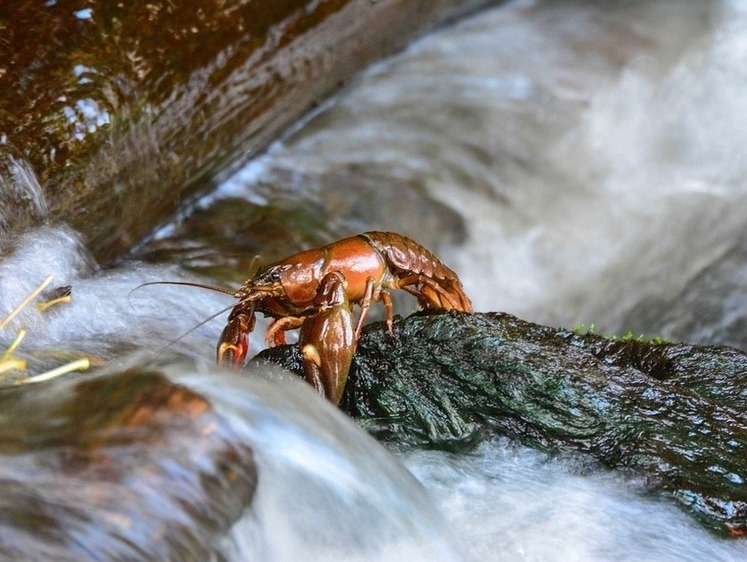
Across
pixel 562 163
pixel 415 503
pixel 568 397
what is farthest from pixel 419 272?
pixel 562 163

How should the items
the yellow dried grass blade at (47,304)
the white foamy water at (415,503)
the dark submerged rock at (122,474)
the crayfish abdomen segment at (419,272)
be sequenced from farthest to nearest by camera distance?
the yellow dried grass blade at (47,304) < the crayfish abdomen segment at (419,272) < the white foamy water at (415,503) < the dark submerged rock at (122,474)

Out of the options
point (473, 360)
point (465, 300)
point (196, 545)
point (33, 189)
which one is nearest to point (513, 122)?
point (465, 300)

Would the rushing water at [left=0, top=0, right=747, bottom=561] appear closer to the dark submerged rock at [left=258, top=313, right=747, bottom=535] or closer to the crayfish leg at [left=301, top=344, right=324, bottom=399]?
the dark submerged rock at [left=258, top=313, right=747, bottom=535]

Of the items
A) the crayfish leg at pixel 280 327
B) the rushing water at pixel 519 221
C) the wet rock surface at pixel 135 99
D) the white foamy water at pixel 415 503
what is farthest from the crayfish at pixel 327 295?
the wet rock surface at pixel 135 99

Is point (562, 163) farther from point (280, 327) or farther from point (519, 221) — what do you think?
point (280, 327)

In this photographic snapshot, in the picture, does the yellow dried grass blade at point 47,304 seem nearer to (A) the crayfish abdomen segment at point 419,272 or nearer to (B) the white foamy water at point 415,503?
(B) the white foamy water at point 415,503

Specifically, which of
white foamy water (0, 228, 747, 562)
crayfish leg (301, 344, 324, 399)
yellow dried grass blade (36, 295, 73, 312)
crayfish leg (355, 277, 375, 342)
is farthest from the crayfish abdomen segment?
yellow dried grass blade (36, 295, 73, 312)

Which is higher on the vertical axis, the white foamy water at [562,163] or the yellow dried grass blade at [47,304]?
the yellow dried grass blade at [47,304]
